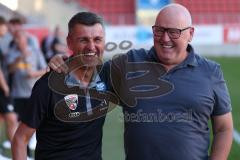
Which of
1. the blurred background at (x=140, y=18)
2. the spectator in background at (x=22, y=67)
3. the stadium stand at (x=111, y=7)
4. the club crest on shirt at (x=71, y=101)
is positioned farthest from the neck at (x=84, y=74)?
the stadium stand at (x=111, y=7)

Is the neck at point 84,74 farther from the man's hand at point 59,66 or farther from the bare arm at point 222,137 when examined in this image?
the bare arm at point 222,137

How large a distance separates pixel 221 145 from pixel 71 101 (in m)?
0.83

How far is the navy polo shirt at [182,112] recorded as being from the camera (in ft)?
10.1

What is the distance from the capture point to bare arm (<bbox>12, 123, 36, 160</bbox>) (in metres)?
3.08

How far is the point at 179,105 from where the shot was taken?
3072 mm

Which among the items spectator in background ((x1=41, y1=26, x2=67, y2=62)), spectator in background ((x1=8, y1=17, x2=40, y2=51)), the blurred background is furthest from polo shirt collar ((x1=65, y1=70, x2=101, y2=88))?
the blurred background

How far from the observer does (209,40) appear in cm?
2736

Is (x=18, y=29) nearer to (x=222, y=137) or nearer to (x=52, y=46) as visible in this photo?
(x=52, y=46)

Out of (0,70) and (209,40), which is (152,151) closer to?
(0,70)

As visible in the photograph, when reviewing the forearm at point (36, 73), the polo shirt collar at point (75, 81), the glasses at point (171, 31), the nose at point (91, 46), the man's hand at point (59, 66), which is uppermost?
the glasses at point (171, 31)

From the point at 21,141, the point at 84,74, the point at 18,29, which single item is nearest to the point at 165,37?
the point at 84,74

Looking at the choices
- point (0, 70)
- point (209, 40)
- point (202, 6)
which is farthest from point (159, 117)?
point (202, 6)

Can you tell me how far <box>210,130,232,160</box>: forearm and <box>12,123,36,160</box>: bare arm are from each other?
97cm

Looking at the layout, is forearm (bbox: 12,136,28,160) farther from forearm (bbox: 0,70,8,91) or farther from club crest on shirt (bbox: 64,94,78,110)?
forearm (bbox: 0,70,8,91)
